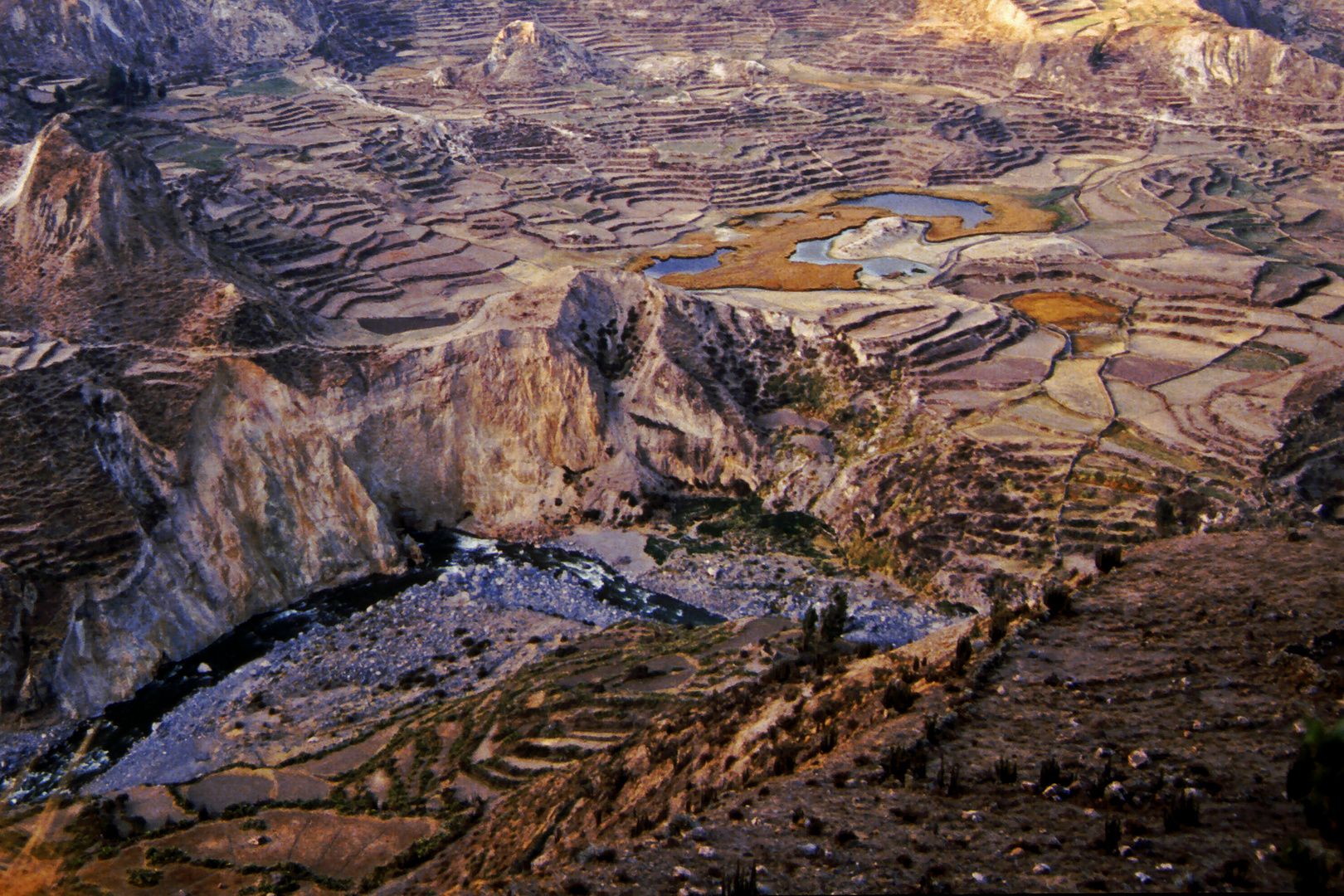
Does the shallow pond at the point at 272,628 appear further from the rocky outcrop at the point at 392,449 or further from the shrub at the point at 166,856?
the shrub at the point at 166,856

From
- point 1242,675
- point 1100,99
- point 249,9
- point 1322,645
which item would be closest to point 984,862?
point 1242,675

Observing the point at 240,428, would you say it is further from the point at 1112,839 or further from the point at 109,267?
the point at 1112,839

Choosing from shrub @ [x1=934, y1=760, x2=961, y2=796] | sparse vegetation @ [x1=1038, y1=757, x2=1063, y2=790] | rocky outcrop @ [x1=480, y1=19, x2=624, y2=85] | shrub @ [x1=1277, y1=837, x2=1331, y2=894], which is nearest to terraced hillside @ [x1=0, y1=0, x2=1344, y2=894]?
shrub @ [x1=934, y1=760, x2=961, y2=796]

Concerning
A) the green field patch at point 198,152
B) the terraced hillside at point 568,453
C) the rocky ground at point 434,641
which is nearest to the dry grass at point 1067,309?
the terraced hillside at point 568,453

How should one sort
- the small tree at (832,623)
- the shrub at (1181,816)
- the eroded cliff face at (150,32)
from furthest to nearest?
the eroded cliff face at (150,32) → the small tree at (832,623) → the shrub at (1181,816)

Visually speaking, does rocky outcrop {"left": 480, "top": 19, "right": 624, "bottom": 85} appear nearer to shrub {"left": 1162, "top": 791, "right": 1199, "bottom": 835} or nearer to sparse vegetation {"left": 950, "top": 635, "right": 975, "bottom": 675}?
sparse vegetation {"left": 950, "top": 635, "right": 975, "bottom": 675}

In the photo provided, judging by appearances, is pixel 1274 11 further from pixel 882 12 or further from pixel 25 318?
pixel 25 318
